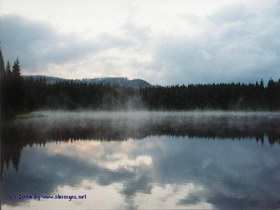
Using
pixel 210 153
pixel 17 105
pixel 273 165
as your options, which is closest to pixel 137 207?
pixel 273 165

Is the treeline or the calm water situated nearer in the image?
the calm water

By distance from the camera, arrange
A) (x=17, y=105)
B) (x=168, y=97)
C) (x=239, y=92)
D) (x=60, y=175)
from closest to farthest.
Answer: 1. (x=60, y=175)
2. (x=17, y=105)
3. (x=239, y=92)
4. (x=168, y=97)

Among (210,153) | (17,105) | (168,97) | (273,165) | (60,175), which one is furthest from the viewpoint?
(168,97)

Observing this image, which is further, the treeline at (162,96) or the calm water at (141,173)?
the treeline at (162,96)

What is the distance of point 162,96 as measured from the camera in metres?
145

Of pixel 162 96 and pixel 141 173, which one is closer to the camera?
pixel 141 173

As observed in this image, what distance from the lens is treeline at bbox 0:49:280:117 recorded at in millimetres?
113550

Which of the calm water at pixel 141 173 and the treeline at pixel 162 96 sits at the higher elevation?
the treeline at pixel 162 96

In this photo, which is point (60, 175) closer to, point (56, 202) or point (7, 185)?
point (7, 185)

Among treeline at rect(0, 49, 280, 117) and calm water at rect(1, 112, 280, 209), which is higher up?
treeline at rect(0, 49, 280, 117)

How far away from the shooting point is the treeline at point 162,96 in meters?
114

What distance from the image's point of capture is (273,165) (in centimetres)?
2331

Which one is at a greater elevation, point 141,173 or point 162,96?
point 162,96

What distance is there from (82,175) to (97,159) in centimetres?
515
